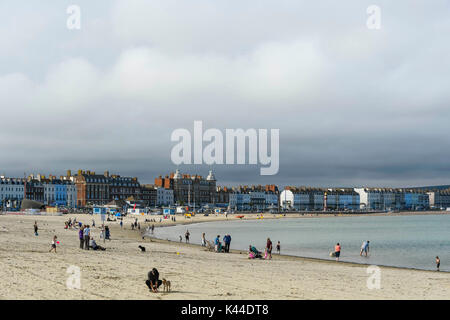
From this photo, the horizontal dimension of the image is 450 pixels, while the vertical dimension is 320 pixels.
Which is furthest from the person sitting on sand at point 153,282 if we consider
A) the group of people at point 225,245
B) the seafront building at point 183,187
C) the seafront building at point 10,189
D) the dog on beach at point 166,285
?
the seafront building at point 183,187

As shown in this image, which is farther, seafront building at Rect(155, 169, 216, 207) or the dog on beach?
seafront building at Rect(155, 169, 216, 207)

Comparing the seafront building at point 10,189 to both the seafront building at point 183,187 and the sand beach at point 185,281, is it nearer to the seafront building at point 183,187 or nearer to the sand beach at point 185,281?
the seafront building at point 183,187

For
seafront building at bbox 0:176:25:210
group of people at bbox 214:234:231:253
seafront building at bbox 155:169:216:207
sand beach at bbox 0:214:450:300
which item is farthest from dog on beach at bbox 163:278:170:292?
seafront building at bbox 155:169:216:207

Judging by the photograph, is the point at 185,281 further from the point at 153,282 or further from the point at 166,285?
the point at 153,282

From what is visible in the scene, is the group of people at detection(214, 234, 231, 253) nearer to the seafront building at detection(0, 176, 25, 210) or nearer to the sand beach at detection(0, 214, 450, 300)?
the sand beach at detection(0, 214, 450, 300)

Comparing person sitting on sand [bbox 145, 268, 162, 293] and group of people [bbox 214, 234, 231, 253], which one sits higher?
person sitting on sand [bbox 145, 268, 162, 293]

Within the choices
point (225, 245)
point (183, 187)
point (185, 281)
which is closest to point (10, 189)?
point (183, 187)

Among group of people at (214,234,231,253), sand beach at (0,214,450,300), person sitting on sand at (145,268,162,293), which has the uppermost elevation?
person sitting on sand at (145,268,162,293)

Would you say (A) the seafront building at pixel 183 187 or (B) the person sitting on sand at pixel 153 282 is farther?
(A) the seafront building at pixel 183 187

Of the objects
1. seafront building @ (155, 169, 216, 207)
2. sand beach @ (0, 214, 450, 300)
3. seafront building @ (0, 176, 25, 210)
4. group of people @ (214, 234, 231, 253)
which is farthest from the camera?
seafront building @ (155, 169, 216, 207)

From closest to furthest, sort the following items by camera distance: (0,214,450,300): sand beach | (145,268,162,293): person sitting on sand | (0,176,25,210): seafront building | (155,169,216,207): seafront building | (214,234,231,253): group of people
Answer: (0,214,450,300): sand beach, (145,268,162,293): person sitting on sand, (214,234,231,253): group of people, (0,176,25,210): seafront building, (155,169,216,207): seafront building
